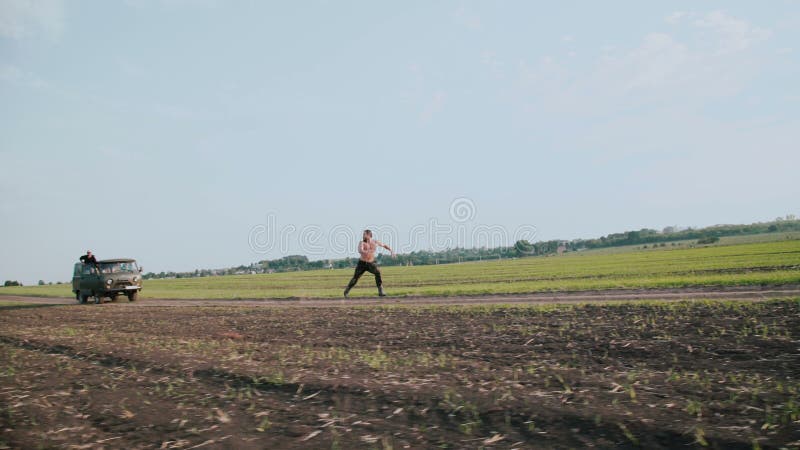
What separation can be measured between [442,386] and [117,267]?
3103 centimetres

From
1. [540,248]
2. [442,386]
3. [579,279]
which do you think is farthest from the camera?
[540,248]

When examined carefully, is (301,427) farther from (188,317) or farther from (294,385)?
(188,317)

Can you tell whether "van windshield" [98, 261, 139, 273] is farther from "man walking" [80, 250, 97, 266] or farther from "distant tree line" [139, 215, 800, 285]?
"distant tree line" [139, 215, 800, 285]

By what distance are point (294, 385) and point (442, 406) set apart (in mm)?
2448

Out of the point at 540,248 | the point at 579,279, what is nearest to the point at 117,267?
the point at 579,279

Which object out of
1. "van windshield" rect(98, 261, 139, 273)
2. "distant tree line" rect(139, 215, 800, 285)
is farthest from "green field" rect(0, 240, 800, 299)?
"distant tree line" rect(139, 215, 800, 285)

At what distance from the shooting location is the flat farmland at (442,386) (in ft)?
17.1

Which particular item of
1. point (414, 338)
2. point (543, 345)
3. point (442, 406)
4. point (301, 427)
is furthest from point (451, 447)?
point (414, 338)

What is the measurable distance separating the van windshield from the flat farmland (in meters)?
21.3

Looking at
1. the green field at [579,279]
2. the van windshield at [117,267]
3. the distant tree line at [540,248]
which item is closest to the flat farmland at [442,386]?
the green field at [579,279]

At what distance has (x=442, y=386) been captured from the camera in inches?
267

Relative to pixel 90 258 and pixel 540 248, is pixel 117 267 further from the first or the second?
pixel 540 248

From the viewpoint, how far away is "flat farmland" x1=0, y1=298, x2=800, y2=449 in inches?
205

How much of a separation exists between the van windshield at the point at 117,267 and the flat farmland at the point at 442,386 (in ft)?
70.0
